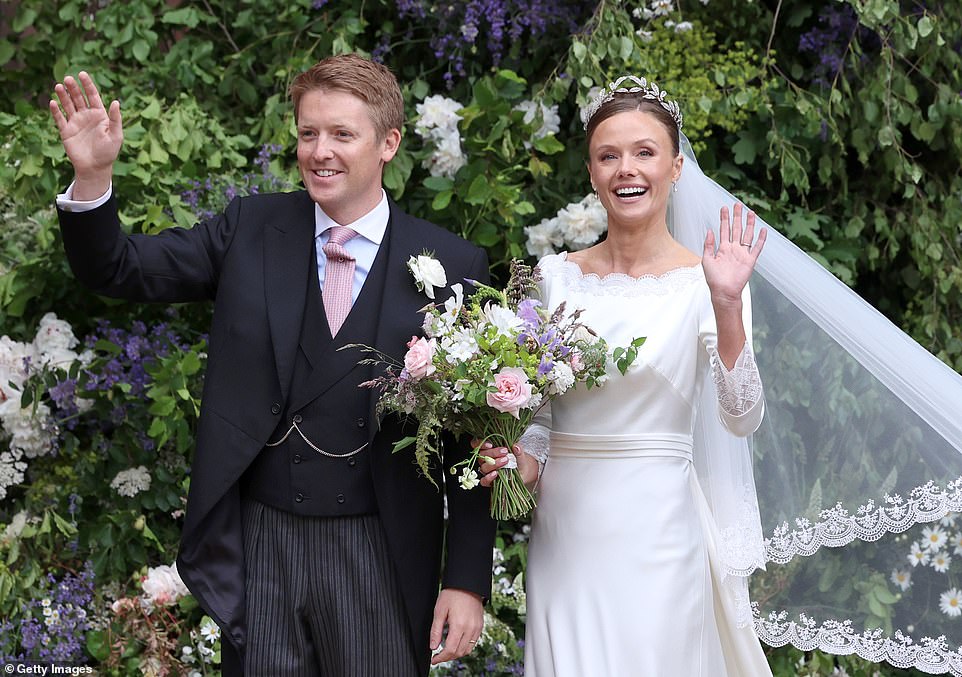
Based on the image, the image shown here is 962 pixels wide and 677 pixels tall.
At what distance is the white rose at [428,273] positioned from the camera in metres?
2.67

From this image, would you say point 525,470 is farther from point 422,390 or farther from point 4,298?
point 4,298

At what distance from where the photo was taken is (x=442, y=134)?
159 inches

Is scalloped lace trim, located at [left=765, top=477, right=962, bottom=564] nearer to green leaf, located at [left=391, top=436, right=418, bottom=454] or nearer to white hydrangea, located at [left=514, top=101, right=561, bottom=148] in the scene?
green leaf, located at [left=391, top=436, right=418, bottom=454]

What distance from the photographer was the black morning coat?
2.62 metres

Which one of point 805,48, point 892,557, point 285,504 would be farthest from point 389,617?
point 805,48

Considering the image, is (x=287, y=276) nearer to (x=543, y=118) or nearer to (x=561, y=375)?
(x=561, y=375)

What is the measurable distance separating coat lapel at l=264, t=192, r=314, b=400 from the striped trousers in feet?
1.08

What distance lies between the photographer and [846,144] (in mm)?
4547

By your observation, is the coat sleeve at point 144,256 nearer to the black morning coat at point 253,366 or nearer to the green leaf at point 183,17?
the black morning coat at point 253,366

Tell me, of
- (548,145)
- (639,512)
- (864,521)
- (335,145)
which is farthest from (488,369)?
(548,145)

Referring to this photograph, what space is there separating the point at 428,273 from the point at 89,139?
80 centimetres

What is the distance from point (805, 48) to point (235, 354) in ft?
8.94

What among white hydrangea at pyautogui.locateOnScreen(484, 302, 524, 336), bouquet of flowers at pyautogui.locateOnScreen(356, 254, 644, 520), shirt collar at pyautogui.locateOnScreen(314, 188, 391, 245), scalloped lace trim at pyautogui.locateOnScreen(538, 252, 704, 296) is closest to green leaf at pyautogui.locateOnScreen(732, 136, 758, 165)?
scalloped lace trim at pyautogui.locateOnScreen(538, 252, 704, 296)

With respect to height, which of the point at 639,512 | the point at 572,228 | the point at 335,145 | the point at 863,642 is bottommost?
the point at 863,642
